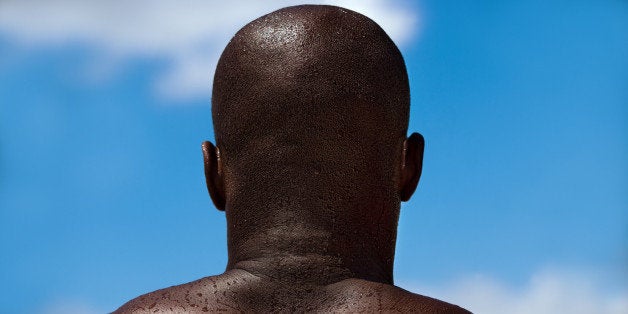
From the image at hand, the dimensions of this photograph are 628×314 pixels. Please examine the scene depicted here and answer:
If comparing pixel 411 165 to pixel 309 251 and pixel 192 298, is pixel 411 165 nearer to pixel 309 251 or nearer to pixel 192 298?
pixel 309 251

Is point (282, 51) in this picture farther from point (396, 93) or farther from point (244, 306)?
point (244, 306)

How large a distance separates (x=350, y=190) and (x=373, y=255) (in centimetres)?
34

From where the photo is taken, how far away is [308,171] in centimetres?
536

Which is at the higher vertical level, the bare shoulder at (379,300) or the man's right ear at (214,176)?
the man's right ear at (214,176)

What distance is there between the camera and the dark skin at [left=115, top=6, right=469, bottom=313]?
521 cm

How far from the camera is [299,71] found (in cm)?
542

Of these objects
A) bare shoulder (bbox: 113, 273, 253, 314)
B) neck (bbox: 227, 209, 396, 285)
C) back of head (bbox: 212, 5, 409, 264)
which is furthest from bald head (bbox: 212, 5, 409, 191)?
bare shoulder (bbox: 113, 273, 253, 314)

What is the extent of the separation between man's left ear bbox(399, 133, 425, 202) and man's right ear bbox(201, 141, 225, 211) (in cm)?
92

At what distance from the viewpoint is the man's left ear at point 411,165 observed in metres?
5.71

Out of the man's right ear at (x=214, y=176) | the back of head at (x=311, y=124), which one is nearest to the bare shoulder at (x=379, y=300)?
the back of head at (x=311, y=124)

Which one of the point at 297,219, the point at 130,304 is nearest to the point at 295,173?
the point at 297,219

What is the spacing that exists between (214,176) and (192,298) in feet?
2.49

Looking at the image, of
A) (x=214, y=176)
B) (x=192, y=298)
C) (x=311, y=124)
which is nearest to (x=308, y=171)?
(x=311, y=124)

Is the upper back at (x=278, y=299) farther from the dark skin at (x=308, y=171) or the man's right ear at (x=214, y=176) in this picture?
the man's right ear at (x=214, y=176)
